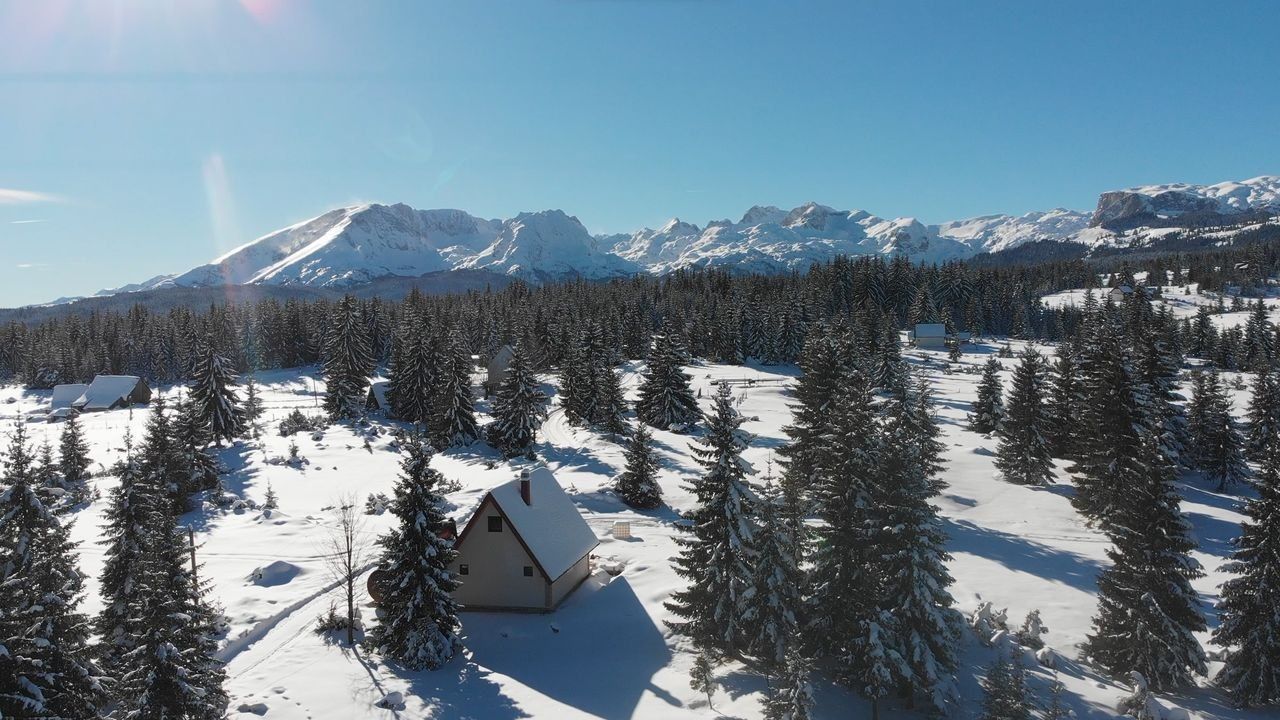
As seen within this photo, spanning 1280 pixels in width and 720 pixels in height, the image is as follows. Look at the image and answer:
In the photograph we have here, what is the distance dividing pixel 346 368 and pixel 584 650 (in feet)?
190

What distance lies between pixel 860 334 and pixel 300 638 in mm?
72783

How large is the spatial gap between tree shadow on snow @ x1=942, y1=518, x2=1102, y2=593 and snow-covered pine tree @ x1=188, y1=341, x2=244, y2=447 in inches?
2531

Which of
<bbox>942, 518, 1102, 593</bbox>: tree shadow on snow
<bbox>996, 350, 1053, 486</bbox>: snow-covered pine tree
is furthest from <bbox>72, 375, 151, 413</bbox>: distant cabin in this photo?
<bbox>996, 350, 1053, 486</bbox>: snow-covered pine tree

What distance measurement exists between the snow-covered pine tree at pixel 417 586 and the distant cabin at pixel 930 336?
10673 centimetres

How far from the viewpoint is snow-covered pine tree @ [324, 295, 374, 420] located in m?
72.0

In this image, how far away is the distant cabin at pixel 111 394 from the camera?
293 ft

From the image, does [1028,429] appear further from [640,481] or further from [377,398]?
[377,398]

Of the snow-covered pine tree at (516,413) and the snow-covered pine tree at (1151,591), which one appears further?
the snow-covered pine tree at (516,413)

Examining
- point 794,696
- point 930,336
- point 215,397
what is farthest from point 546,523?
point 930,336

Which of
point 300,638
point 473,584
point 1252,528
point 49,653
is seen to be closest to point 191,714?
point 49,653

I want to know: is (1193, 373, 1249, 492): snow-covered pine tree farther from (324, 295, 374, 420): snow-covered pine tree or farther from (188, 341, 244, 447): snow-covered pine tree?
(188, 341, 244, 447): snow-covered pine tree

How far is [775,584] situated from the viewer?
2241 cm

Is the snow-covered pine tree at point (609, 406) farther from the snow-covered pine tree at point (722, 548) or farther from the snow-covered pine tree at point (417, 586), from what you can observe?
the snow-covered pine tree at point (722, 548)

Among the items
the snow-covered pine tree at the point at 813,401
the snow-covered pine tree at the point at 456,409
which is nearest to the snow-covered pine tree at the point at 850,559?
the snow-covered pine tree at the point at 813,401
